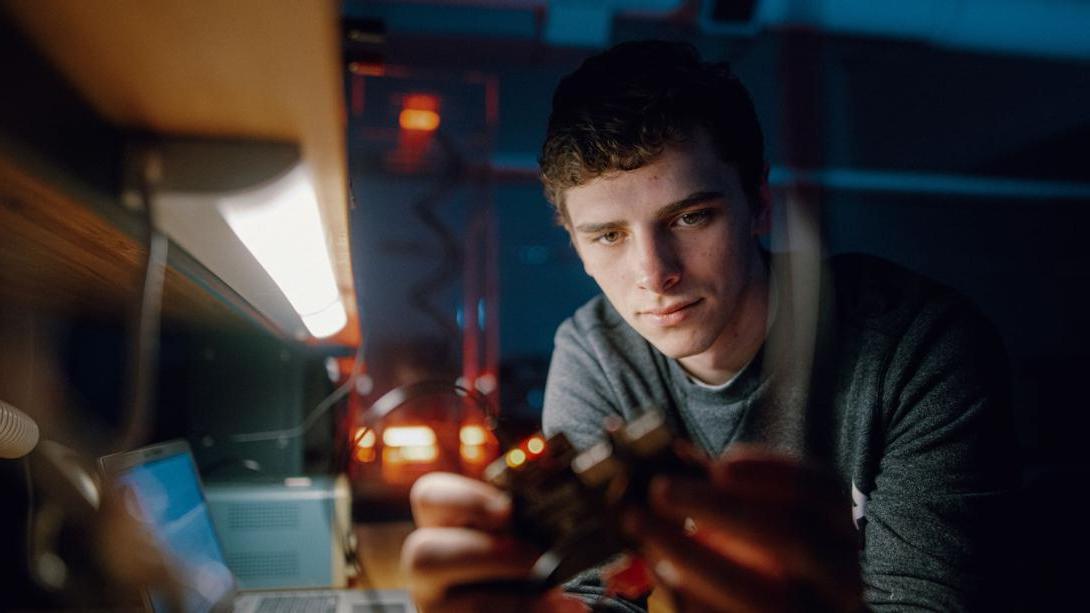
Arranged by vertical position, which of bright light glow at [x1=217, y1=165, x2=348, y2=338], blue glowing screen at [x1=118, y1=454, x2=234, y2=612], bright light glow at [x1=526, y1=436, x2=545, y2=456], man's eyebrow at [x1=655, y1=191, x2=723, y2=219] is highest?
man's eyebrow at [x1=655, y1=191, x2=723, y2=219]

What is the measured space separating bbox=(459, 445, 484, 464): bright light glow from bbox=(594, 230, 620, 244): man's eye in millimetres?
1687

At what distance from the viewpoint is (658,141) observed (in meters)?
1.11

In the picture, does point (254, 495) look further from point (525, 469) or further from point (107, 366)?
point (525, 469)

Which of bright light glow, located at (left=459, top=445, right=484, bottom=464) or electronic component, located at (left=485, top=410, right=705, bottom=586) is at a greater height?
electronic component, located at (left=485, top=410, right=705, bottom=586)

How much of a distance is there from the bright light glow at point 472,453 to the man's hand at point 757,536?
2241 mm

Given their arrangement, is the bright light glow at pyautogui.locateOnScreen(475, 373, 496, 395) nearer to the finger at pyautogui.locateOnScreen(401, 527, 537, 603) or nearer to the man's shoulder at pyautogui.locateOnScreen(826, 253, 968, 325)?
the man's shoulder at pyautogui.locateOnScreen(826, 253, 968, 325)

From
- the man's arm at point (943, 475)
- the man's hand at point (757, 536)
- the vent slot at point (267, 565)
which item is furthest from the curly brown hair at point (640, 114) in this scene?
the vent slot at point (267, 565)

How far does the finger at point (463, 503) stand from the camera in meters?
0.52

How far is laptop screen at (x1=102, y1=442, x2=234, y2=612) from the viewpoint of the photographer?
1.01 meters

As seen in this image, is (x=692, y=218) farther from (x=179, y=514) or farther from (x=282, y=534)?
(x=282, y=534)

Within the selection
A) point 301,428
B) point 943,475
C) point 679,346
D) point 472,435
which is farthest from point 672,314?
point 472,435

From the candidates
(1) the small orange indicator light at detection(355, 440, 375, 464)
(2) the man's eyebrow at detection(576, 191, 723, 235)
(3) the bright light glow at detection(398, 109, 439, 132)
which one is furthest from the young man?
(3) the bright light glow at detection(398, 109, 439, 132)

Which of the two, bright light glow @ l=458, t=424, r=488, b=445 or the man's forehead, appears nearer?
the man's forehead

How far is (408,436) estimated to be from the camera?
101 inches
